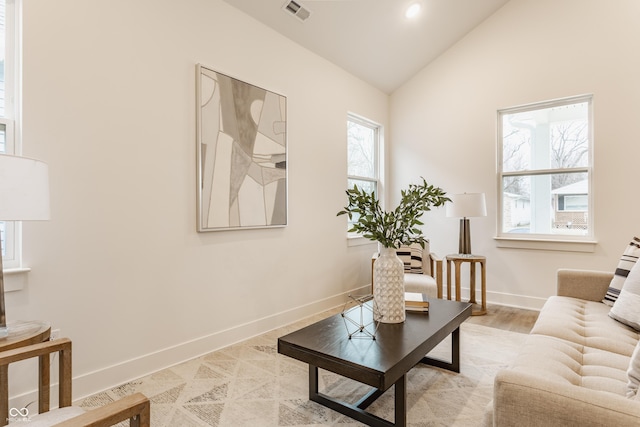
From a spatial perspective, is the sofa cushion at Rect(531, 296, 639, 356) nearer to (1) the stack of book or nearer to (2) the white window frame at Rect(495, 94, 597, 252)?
(1) the stack of book

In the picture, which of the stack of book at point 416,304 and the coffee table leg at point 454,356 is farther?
the coffee table leg at point 454,356

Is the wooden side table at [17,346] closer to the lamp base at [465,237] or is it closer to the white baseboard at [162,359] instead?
the white baseboard at [162,359]

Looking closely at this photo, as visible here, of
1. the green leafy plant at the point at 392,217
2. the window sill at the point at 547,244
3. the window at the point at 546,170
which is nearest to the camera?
the green leafy plant at the point at 392,217

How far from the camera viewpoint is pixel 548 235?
3.88 metres

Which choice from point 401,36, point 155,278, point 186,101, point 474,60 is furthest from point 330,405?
point 474,60

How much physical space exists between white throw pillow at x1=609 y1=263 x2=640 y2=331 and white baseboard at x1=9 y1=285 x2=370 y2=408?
8.19ft

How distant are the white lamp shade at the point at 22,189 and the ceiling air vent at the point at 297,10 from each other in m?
2.48

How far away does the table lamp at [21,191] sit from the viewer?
4.54ft

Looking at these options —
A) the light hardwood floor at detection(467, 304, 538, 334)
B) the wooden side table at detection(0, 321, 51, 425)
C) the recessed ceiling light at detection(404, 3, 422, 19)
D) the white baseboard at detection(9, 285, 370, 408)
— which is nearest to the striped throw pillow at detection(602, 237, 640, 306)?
the light hardwood floor at detection(467, 304, 538, 334)

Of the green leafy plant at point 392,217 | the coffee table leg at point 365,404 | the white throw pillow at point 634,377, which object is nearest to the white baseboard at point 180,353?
the coffee table leg at point 365,404

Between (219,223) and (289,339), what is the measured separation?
50.8 inches

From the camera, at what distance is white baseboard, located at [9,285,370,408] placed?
2053mm

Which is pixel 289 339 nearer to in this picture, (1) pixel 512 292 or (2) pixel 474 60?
(1) pixel 512 292

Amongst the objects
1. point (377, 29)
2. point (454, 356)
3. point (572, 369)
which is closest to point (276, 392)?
point (454, 356)
